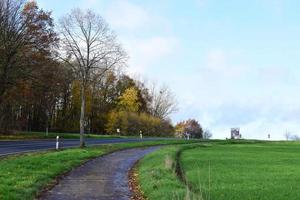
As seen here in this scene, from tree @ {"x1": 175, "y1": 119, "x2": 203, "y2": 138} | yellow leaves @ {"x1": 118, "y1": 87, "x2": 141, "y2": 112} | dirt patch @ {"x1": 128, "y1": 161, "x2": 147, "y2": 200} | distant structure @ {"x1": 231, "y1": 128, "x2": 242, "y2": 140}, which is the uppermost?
yellow leaves @ {"x1": 118, "y1": 87, "x2": 141, "y2": 112}

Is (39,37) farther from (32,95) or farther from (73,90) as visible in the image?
(73,90)

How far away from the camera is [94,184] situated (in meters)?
19.9

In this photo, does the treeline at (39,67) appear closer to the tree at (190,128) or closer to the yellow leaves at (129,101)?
the yellow leaves at (129,101)

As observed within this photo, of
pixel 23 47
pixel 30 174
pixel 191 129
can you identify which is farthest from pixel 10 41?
pixel 191 129

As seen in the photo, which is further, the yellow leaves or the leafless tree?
the yellow leaves

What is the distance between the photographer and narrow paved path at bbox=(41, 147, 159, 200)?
16812 mm

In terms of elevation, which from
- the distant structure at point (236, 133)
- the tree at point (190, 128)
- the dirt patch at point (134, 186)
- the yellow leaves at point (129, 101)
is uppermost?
the yellow leaves at point (129, 101)

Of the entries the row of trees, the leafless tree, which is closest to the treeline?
the leafless tree

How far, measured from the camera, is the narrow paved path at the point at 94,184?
16812 mm

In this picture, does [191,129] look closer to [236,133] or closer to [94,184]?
[236,133]

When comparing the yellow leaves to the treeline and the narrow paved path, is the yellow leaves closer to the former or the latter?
the treeline

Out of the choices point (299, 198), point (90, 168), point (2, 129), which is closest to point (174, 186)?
point (299, 198)

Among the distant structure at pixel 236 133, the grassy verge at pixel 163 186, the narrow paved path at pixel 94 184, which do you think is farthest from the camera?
the distant structure at pixel 236 133

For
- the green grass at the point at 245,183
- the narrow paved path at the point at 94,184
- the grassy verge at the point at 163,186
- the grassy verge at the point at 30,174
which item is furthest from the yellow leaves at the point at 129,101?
the grassy verge at the point at 163,186
